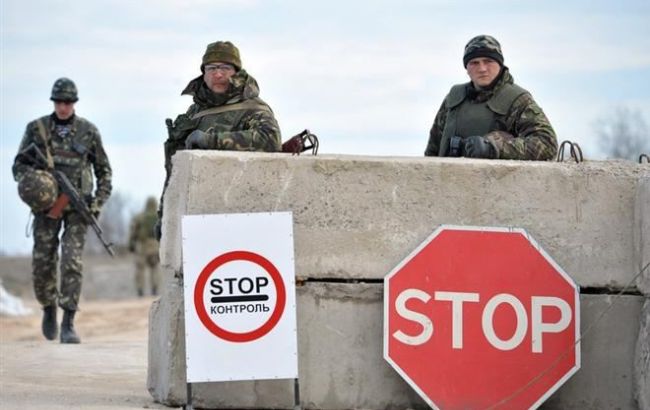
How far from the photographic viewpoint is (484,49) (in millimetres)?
9492

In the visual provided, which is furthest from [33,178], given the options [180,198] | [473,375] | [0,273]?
[0,273]

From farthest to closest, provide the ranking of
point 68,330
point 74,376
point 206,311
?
point 68,330, point 74,376, point 206,311

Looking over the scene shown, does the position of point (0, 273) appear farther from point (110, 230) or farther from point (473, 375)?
point (473, 375)

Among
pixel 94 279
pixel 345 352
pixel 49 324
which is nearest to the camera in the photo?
pixel 345 352

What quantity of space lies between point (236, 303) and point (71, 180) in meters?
5.84

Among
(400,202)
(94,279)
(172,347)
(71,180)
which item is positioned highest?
(71,180)

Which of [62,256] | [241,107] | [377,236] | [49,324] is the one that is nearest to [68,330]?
[62,256]

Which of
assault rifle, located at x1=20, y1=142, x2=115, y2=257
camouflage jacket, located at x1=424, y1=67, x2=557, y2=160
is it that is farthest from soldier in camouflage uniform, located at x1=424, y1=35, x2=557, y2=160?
assault rifle, located at x1=20, y1=142, x2=115, y2=257

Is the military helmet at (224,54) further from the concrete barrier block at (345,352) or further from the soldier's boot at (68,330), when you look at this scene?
the soldier's boot at (68,330)

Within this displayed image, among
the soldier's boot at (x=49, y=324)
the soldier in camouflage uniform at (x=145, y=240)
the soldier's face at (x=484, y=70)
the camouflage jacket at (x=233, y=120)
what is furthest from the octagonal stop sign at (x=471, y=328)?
the soldier in camouflage uniform at (x=145, y=240)

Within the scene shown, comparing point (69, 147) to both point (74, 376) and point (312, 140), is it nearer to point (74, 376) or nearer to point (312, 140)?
point (74, 376)

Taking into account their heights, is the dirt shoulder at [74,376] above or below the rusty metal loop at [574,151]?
below

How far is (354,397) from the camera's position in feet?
27.5

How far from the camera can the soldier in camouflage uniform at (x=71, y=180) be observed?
13305 mm
